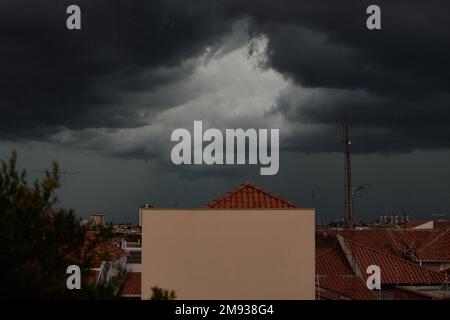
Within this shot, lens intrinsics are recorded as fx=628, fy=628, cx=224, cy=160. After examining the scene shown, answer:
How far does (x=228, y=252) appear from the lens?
1748cm

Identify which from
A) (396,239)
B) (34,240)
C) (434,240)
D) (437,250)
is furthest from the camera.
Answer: (396,239)

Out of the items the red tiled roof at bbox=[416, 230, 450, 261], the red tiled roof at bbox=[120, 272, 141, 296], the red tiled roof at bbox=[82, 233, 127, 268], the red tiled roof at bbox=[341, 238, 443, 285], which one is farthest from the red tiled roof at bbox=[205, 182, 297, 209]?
the red tiled roof at bbox=[416, 230, 450, 261]

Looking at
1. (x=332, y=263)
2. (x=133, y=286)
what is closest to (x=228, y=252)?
(x=332, y=263)

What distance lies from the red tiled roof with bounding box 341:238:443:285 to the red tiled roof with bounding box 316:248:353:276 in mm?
778

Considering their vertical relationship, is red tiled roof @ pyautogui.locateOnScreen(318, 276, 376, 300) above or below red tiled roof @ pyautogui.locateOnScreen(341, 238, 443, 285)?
below

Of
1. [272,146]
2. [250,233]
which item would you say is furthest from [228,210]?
[272,146]

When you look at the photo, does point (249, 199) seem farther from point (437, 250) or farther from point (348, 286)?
point (437, 250)

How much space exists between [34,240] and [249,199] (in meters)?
11.0

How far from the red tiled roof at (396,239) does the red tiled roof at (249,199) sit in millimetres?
18375

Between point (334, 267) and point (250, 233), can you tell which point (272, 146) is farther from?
point (334, 267)

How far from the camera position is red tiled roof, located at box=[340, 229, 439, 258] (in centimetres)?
3825

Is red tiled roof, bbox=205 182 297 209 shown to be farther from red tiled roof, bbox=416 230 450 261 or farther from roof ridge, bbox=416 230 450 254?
roof ridge, bbox=416 230 450 254

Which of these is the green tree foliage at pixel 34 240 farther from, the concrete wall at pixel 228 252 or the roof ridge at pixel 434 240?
the roof ridge at pixel 434 240

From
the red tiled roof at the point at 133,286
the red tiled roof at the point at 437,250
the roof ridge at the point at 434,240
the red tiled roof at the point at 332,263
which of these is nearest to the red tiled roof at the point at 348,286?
the red tiled roof at the point at 332,263
